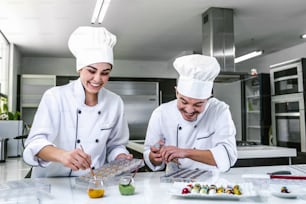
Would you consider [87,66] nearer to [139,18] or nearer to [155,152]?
[155,152]

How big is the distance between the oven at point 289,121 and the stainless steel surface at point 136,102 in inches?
82.4

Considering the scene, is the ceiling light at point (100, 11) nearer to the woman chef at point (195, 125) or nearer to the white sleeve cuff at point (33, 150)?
the woman chef at point (195, 125)

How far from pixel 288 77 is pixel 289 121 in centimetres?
59

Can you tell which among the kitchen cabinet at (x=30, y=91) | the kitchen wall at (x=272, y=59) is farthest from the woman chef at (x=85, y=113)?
the kitchen wall at (x=272, y=59)

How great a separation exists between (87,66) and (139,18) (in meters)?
2.44

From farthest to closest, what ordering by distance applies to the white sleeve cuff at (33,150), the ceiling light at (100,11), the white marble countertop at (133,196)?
the ceiling light at (100,11), the white sleeve cuff at (33,150), the white marble countertop at (133,196)

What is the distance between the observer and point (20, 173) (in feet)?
6.25

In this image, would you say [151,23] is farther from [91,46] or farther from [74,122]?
[74,122]

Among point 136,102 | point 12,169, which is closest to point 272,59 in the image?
point 136,102

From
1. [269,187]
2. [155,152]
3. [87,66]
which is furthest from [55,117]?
[269,187]

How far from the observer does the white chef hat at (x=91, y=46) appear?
115cm

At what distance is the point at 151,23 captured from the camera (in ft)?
11.9

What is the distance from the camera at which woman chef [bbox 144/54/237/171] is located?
1285 millimetres

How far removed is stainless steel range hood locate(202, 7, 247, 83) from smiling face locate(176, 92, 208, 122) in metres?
1.88
